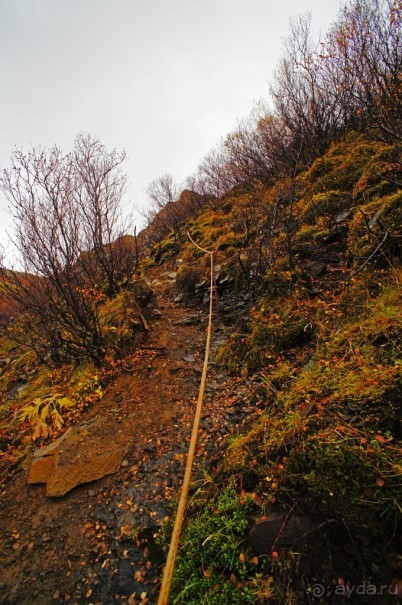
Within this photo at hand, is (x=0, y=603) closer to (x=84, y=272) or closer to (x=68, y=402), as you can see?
(x=68, y=402)

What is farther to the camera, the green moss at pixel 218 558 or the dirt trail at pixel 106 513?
the dirt trail at pixel 106 513

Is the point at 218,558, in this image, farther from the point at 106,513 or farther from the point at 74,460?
the point at 74,460

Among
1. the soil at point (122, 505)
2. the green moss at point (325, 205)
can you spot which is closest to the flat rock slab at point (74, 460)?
the soil at point (122, 505)

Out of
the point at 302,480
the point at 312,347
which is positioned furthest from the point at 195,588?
the point at 312,347

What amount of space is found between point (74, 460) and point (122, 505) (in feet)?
2.83

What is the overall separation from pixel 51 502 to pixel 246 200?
31.7ft

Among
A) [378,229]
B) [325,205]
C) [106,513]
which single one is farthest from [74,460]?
[325,205]

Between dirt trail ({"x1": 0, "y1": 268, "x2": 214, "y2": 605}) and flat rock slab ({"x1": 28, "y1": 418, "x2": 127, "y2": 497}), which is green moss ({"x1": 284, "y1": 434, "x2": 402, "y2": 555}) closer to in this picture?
dirt trail ({"x1": 0, "y1": 268, "x2": 214, "y2": 605})

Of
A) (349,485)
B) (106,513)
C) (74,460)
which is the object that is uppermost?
(74,460)

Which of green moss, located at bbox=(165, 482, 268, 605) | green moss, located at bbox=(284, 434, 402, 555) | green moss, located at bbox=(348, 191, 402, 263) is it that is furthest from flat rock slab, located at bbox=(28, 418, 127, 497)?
green moss, located at bbox=(348, 191, 402, 263)

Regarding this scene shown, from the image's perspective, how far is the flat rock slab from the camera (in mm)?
2996

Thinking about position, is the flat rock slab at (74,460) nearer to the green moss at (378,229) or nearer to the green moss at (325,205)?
the green moss at (378,229)

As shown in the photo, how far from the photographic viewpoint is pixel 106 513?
2682 millimetres

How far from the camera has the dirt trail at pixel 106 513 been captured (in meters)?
2.21
